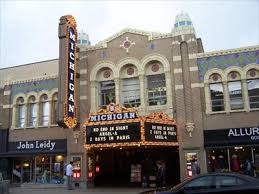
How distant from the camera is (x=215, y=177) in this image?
39.3ft

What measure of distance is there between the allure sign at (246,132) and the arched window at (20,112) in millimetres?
16824

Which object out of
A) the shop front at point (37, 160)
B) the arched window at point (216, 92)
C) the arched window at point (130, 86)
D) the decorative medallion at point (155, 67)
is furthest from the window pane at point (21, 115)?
the arched window at point (216, 92)

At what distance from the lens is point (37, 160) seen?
28875 mm

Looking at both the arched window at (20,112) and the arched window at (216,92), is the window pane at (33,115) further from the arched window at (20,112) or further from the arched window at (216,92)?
the arched window at (216,92)

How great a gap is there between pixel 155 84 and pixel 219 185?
47.9 feet

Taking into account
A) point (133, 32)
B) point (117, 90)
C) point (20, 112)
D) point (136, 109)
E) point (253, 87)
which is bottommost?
point (136, 109)

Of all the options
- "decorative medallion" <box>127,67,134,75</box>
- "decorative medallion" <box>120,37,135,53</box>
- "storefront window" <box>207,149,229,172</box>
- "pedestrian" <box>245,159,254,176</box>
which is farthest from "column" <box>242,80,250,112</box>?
"decorative medallion" <box>120,37,135,53</box>

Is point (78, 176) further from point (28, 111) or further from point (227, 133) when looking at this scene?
point (227, 133)

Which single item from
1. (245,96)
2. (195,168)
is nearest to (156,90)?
(245,96)

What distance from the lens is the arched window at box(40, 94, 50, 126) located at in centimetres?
2880

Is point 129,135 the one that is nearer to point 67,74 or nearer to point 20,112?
point 67,74

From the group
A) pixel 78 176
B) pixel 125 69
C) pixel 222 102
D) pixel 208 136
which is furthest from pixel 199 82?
pixel 78 176

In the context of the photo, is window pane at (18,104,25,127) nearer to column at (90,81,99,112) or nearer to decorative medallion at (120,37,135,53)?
column at (90,81,99,112)

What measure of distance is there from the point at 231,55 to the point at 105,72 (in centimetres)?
932
